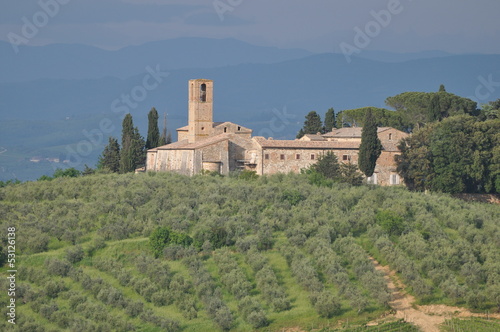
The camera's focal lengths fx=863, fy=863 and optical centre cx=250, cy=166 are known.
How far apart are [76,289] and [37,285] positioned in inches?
63.4

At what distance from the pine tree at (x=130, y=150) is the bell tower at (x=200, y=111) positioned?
441cm

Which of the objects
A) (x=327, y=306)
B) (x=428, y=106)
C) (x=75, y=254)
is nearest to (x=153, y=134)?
(x=428, y=106)

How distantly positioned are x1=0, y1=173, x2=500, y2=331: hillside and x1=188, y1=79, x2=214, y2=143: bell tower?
30.3ft

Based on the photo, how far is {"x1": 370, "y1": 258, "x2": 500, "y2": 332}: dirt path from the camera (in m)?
33.9

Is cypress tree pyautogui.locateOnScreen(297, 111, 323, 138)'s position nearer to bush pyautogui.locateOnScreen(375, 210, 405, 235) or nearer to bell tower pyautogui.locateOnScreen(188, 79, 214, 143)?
bell tower pyautogui.locateOnScreen(188, 79, 214, 143)

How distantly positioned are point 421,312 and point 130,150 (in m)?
30.5

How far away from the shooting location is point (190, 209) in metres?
44.0

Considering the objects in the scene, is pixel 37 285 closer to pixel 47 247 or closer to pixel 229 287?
pixel 47 247

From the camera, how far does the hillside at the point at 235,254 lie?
32906 mm

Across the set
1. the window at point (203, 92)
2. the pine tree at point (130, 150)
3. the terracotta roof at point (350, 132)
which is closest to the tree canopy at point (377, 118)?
the terracotta roof at point (350, 132)

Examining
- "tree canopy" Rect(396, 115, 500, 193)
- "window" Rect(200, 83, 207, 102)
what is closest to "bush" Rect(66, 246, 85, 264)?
"window" Rect(200, 83, 207, 102)

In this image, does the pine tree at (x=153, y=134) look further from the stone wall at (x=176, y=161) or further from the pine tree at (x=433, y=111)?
the pine tree at (x=433, y=111)

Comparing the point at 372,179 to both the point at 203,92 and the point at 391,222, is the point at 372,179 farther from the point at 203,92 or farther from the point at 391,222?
the point at 203,92

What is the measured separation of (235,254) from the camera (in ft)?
127
